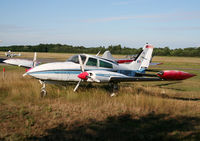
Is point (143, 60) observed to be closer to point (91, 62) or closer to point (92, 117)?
point (91, 62)

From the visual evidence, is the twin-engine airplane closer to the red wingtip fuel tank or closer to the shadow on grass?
the red wingtip fuel tank

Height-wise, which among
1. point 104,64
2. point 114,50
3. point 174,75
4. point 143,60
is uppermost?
point 114,50

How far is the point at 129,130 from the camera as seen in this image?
7.04 metres

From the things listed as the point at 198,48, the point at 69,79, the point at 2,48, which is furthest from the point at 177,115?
the point at 2,48

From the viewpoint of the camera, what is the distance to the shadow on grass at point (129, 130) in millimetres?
6320

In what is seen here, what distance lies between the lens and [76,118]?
322 inches

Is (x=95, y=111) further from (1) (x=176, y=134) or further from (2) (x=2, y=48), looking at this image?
(2) (x=2, y=48)

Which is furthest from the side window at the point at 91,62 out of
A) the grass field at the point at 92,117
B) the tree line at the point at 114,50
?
the tree line at the point at 114,50

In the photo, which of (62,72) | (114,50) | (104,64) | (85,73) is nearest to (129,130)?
(85,73)

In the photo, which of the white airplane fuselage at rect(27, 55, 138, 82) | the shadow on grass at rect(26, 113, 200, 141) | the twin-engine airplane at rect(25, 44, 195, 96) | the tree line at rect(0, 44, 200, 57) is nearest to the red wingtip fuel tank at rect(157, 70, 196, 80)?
the twin-engine airplane at rect(25, 44, 195, 96)

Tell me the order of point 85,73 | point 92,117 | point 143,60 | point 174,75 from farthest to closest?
point 143,60, point 85,73, point 174,75, point 92,117

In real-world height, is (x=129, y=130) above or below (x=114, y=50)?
below

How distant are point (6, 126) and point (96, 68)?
7021mm

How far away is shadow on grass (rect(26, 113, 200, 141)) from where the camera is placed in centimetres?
632
